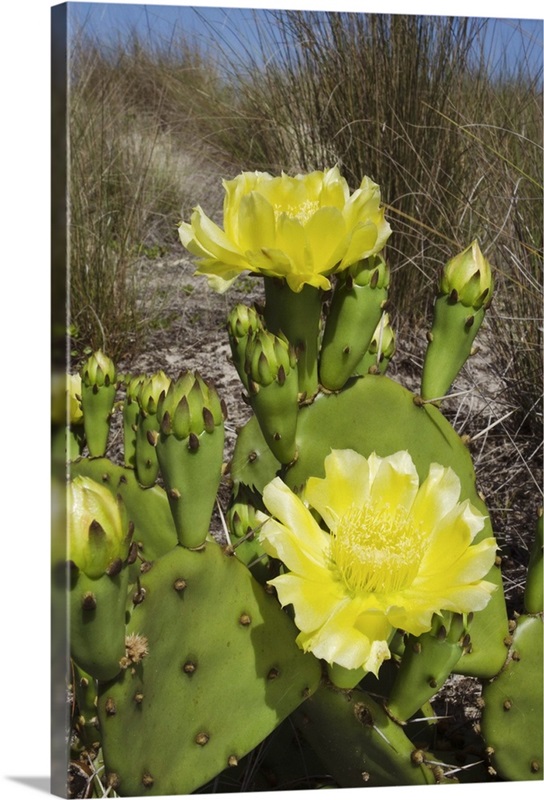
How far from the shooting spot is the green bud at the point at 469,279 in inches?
54.8

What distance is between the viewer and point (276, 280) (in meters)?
1.34

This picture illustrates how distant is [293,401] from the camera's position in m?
1.27

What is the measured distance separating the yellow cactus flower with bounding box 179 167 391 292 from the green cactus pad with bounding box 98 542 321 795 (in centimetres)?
33

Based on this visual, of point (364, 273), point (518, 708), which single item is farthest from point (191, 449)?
point (518, 708)

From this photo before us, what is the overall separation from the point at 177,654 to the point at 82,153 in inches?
26.0

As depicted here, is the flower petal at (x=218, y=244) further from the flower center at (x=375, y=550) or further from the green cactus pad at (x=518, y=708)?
the green cactus pad at (x=518, y=708)

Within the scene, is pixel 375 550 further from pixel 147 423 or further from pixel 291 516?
pixel 147 423

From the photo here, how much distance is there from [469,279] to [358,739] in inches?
22.4

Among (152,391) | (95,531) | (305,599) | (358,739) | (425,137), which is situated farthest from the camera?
(425,137)

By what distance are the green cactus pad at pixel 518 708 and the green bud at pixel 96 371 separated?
64cm

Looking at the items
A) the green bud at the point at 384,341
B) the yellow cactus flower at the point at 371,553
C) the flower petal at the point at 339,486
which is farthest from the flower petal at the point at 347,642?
the green bud at the point at 384,341

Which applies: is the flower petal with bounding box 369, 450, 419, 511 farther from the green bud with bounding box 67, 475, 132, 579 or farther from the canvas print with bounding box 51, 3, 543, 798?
the green bud with bounding box 67, 475, 132, 579

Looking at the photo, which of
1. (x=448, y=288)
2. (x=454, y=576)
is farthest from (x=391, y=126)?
(x=454, y=576)

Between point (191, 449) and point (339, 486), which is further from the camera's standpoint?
point (339, 486)
